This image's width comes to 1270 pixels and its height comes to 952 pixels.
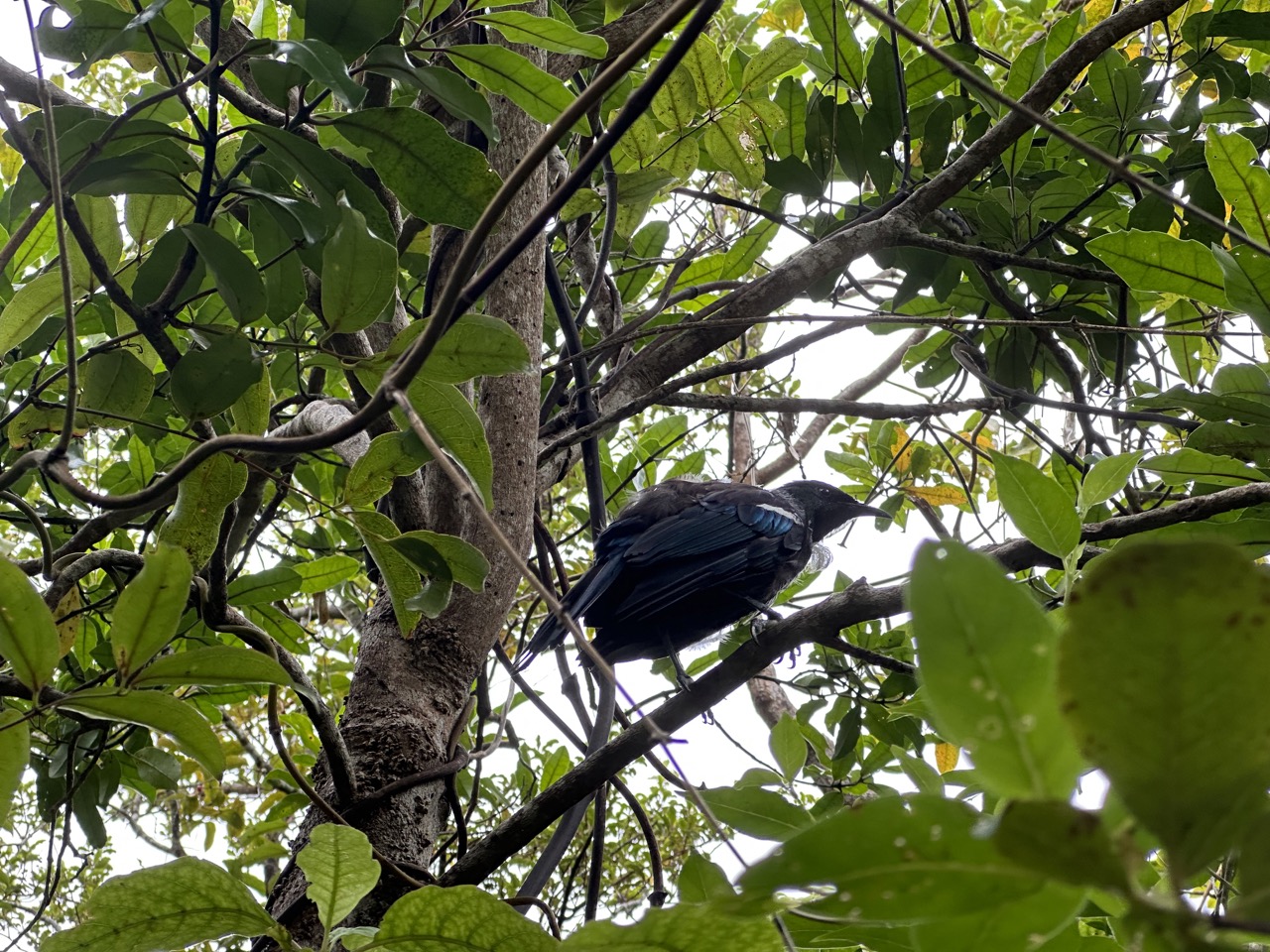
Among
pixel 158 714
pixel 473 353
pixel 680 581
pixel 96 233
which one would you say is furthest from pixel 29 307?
pixel 680 581

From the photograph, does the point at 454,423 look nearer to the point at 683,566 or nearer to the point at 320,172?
the point at 320,172

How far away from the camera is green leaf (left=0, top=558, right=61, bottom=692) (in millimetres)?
983

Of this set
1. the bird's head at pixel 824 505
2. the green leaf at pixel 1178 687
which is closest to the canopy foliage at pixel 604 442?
the green leaf at pixel 1178 687

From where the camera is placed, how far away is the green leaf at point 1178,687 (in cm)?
40

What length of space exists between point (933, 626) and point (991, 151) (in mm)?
1944

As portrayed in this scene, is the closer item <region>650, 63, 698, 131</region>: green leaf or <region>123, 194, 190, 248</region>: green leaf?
<region>123, 194, 190, 248</region>: green leaf

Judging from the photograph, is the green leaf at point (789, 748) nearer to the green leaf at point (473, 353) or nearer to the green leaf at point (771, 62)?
the green leaf at point (473, 353)

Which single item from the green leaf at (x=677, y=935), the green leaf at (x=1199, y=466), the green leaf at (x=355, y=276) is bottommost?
the green leaf at (x=677, y=935)

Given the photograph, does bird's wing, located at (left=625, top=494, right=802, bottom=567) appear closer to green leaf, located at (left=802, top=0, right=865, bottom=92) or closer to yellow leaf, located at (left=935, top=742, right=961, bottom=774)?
yellow leaf, located at (left=935, top=742, right=961, bottom=774)

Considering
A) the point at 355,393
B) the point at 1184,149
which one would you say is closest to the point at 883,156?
the point at 1184,149

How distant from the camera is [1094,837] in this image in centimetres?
40

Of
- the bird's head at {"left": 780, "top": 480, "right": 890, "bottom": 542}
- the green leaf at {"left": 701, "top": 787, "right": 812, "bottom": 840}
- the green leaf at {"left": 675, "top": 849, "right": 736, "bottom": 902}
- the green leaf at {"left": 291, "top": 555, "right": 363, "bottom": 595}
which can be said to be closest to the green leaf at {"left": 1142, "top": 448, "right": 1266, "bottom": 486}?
the green leaf at {"left": 701, "top": 787, "right": 812, "bottom": 840}

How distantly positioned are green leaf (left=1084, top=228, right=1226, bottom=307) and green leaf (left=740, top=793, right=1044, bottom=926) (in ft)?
4.17

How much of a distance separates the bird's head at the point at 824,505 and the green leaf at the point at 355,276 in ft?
8.20
